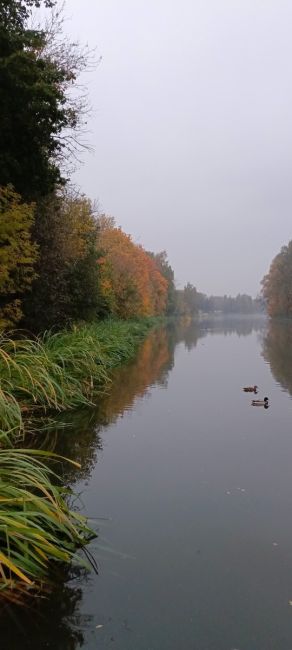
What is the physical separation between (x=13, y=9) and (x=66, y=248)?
7.16 meters

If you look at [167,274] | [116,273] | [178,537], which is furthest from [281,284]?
[178,537]

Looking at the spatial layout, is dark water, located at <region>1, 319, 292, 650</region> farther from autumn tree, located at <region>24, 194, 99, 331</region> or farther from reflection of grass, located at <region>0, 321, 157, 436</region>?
autumn tree, located at <region>24, 194, 99, 331</region>

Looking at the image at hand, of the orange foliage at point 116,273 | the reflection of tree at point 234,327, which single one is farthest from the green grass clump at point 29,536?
the reflection of tree at point 234,327

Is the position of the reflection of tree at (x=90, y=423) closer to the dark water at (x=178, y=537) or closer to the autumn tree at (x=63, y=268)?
the dark water at (x=178, y=537)

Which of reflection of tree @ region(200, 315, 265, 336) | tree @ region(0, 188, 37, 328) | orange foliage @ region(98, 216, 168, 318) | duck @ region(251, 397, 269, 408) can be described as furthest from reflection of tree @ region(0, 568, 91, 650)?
reflection of tree @ region(200, 315, 265, 336)

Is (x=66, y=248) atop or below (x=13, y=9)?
below

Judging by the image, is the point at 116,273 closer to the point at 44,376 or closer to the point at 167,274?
the point at 44,376

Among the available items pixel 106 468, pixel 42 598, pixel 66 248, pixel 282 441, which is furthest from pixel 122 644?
pixel 66 248

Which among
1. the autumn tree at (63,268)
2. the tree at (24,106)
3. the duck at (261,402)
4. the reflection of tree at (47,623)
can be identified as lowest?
the reflection of tree at (47,623)

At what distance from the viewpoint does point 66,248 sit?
16.2 meters

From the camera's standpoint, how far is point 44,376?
28.2 ft

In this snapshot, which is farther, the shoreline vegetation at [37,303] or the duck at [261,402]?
the duck at [261,402]

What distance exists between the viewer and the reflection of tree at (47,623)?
3016 mm

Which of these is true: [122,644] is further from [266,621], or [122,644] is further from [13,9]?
[13,9]
